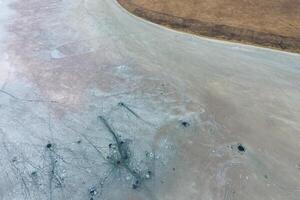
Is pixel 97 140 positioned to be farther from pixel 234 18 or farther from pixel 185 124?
pixel 234 18

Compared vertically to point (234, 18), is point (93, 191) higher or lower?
lower

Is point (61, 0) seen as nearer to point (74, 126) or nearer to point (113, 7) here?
point (113, 7)

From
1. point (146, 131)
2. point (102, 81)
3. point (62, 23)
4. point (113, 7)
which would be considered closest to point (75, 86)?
point (102, 81)

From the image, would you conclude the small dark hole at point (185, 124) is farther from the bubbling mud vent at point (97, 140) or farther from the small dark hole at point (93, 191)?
the small dark hole at point (93, 191)

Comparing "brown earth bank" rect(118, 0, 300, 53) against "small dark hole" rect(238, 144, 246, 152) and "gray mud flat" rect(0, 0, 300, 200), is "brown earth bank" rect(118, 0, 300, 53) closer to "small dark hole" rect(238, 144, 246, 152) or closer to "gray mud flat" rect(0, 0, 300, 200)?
"gray mud flat" rect(0, 0, 300, 200)

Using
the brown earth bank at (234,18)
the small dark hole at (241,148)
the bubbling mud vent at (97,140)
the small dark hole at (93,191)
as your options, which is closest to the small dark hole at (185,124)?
the bubbling mud vent at (97,140)

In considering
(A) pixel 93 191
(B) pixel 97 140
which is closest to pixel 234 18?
(B) pixel 97 140

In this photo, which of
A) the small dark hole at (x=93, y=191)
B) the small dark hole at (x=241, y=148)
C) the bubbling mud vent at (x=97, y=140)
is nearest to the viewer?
the small dark hole at (x=93, y=191)
